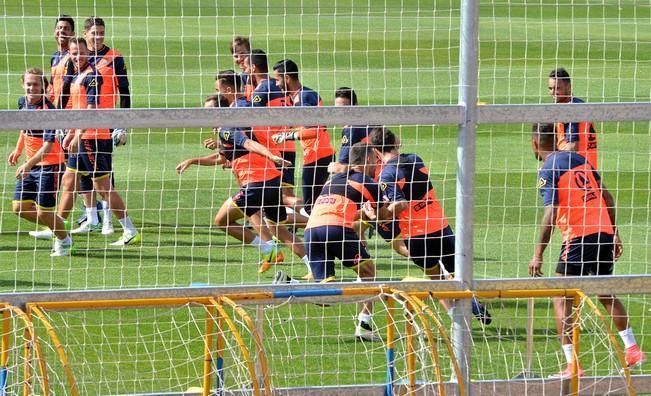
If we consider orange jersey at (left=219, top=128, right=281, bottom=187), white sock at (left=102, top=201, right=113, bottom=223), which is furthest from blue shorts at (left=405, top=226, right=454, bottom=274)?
white sock at (left=102, top=201, right=113, bottom=223)

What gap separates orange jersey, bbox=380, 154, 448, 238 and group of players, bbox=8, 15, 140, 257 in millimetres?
2691

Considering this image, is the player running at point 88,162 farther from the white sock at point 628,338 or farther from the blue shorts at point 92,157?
the white sock at point 628,338

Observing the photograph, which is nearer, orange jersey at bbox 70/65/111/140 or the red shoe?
the red shoe

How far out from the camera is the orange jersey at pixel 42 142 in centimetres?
1244

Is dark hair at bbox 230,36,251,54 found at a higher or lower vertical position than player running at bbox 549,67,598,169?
higher

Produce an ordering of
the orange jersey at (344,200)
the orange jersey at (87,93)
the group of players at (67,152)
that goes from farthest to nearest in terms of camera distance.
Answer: the group of players at (67,152)
the orange jersey at (87,93)
the orange jersey at (344,200)

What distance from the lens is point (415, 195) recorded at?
9906mm

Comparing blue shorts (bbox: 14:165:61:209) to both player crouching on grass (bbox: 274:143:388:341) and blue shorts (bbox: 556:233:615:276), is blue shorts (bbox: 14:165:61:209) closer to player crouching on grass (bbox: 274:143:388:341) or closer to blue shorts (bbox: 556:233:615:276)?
player crouching on grass (bbox: 274:143:388:341)

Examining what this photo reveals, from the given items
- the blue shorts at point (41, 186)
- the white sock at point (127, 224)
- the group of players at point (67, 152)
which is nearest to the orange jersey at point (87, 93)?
the group of players at point (67, 152)

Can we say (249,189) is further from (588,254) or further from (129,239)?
(588,254)

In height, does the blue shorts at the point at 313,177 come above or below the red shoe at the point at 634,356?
above

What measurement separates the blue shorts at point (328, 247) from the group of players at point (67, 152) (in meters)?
2.22

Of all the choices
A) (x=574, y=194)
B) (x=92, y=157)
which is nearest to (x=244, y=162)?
(x=92, y=157)

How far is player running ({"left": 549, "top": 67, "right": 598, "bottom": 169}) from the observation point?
9.29 metres
